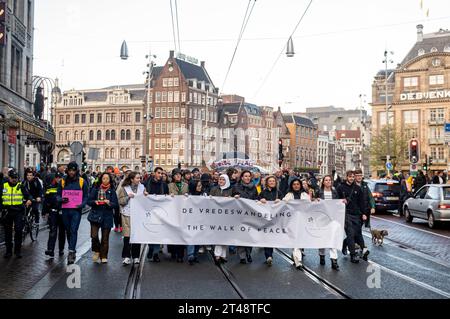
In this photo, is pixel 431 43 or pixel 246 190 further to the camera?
pixel 431 43

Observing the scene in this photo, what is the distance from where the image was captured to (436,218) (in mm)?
18453

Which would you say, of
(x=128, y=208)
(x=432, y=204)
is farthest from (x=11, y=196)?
(x=432, y=204)

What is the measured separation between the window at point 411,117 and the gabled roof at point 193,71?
1418 inches

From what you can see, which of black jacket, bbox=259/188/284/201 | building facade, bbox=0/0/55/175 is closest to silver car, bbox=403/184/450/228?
black jacket, bbox=259/188/284/201

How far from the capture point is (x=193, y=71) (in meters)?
98.8

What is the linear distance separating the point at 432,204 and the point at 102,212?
1273cm

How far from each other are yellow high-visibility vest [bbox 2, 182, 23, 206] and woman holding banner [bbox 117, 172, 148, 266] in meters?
2.51

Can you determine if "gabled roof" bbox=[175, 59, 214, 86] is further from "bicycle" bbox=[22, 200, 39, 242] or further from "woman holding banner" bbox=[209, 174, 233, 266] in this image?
"woman holding banner" bbox=[209, 174, 233, 266]

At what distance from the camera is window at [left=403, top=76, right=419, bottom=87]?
83.7 m

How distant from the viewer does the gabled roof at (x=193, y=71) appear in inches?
3750

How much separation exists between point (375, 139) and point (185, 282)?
66190 millimetres

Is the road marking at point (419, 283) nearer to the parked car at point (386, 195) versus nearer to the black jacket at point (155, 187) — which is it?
the black jacket at point (155, 187)

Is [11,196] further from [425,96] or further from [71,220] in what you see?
[425,96]
